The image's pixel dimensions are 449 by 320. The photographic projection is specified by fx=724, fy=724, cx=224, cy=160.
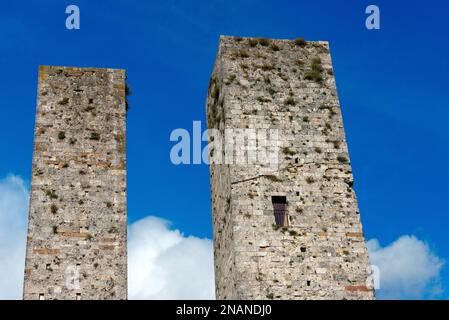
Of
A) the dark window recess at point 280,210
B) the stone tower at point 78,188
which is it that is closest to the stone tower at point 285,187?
the dark window recess at point 280,210

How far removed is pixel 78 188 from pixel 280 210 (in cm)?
584

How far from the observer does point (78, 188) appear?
68.3 ft

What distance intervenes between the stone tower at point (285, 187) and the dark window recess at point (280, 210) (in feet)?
0.09

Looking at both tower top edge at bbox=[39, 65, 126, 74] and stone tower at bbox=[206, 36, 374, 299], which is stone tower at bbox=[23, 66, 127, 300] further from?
stone tower at bbox=[206, 36, 374, 299]

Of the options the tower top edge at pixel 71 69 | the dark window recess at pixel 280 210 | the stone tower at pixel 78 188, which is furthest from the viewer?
the tower top edge at pixel 71 69

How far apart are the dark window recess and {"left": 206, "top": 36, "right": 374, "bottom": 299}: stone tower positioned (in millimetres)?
27

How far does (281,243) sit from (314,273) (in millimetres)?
1165

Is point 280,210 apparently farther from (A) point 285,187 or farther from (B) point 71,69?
(B) point 71,69

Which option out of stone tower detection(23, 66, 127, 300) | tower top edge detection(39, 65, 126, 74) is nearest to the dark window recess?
stone tower detection(23, 66, 127, 300)

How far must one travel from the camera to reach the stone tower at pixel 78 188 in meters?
19.5

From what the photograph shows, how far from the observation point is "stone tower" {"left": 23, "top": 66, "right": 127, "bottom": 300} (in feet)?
64.1

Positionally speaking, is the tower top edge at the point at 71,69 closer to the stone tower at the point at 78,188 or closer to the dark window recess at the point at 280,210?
the stone tower at the point at 78,188
